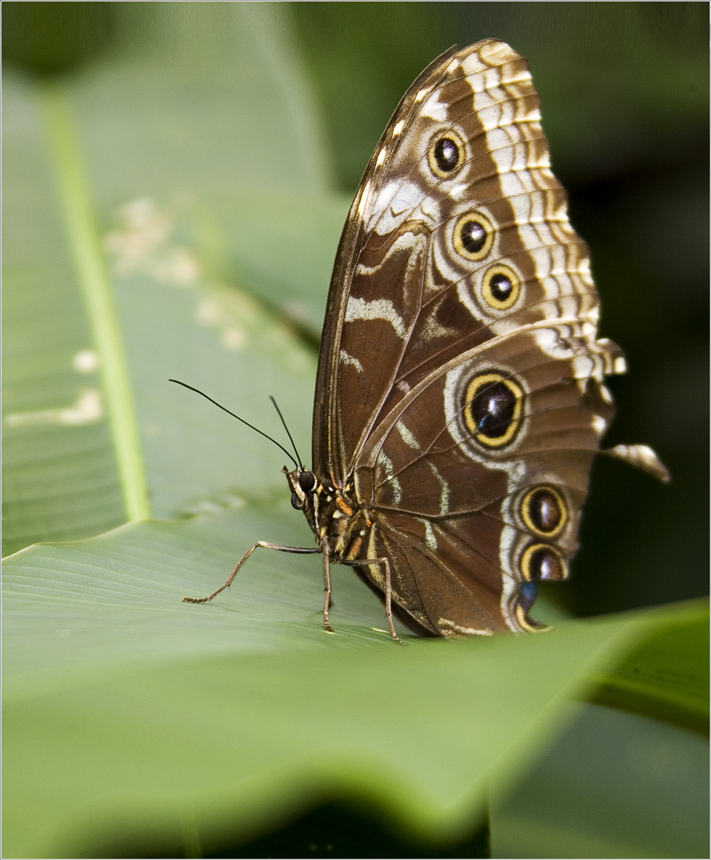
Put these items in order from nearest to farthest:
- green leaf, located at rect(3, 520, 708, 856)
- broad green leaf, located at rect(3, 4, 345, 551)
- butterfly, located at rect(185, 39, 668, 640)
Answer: green leaf, located at rect(3, 520, 708, 856)
butterfly, located at rect(185, 39, 668, 640)
broad green leaf, located at rect(3, 4, 345, 551)

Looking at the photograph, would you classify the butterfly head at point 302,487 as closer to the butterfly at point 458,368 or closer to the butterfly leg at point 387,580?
the butterfly at point 458,368

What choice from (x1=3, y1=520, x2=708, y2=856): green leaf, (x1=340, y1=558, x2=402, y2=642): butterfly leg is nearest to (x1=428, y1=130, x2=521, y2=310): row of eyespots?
(x1=340, y1=558, x2=402, y2=642): butterfly leg

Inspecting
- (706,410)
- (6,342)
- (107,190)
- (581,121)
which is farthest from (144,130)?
(706,410)

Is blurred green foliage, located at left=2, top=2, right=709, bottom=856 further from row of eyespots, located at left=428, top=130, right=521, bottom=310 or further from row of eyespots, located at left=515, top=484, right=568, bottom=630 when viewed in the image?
row of eyespots, located at left=428, top=130, right=521, bottom=310

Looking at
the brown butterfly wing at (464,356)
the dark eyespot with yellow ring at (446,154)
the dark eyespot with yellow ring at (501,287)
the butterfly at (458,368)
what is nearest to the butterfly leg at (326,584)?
the butterfly at (458,368)

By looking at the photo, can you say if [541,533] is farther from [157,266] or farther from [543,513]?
[157,266]

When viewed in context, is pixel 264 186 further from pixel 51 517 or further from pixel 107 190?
pixel 51 517


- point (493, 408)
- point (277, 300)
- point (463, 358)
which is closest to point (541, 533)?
point (493, 408)
